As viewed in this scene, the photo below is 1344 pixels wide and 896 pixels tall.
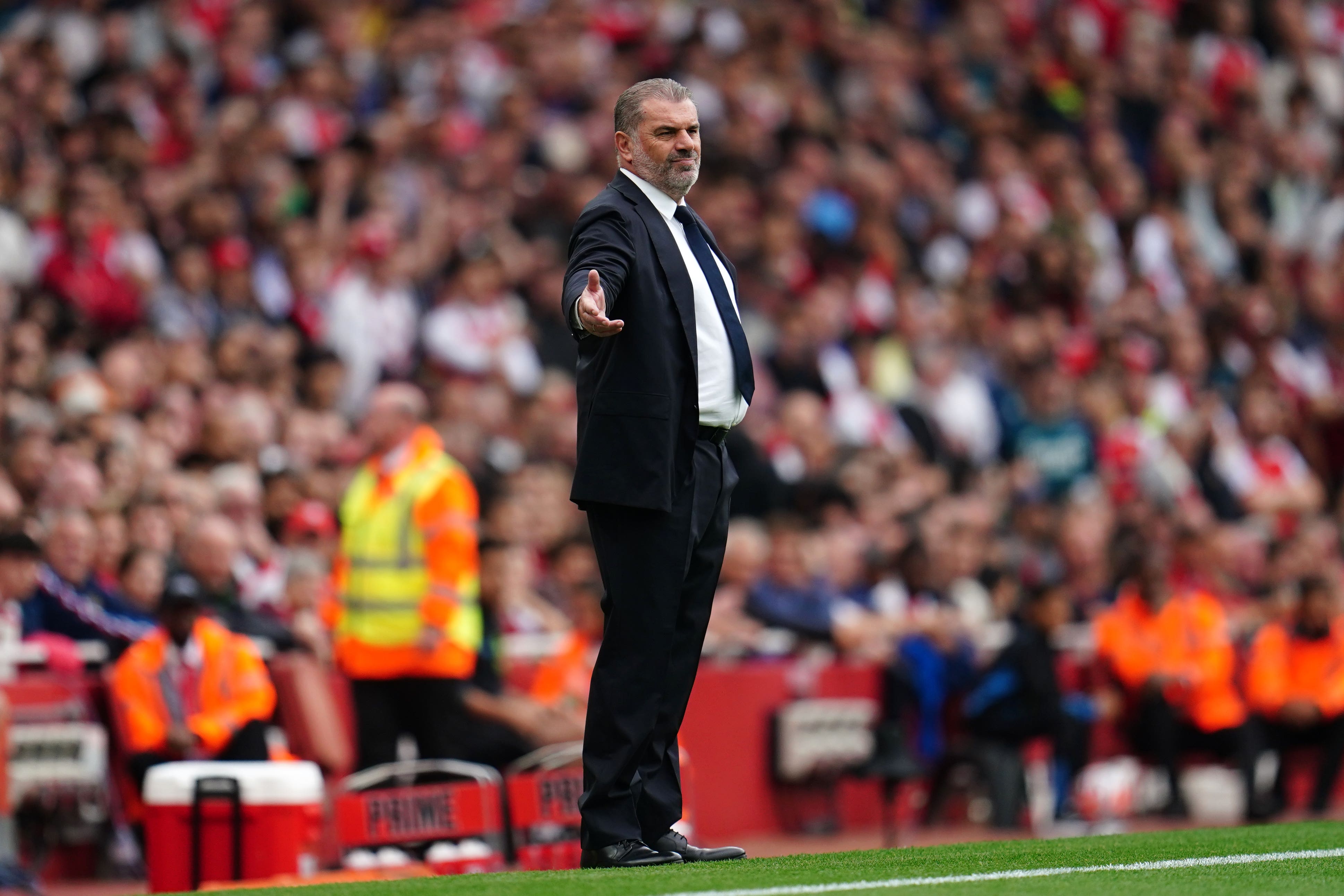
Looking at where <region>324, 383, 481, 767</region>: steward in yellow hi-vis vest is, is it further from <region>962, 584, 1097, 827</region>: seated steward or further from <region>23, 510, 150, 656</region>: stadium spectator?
<region>962, 584, 1097, 827</region>: seated steward

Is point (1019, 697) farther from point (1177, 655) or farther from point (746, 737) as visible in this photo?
point (746, 737)

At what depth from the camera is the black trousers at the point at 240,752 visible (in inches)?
320

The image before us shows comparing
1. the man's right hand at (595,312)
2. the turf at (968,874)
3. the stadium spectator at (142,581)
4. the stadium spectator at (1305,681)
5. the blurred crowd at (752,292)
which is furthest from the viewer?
the stadium spectator at (1305,681)

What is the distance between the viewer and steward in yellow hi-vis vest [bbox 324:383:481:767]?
29.3 ft

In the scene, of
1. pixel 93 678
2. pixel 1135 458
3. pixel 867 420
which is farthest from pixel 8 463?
pixel 1135 458

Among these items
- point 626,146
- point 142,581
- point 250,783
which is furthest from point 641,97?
point 142,581

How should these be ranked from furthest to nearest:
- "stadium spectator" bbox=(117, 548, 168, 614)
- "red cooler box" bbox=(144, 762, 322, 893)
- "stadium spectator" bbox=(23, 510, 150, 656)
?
"stadium spectator" bbox=(117, 548, 168, 614)
"stadium spectator" bbox=(23, 510, 150, 656)
"red cooler box" bbox=(144, 762, 322, 893)

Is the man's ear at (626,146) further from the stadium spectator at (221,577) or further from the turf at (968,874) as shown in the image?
the stadium spectator at (221,577)

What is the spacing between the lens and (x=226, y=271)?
39.2 feet

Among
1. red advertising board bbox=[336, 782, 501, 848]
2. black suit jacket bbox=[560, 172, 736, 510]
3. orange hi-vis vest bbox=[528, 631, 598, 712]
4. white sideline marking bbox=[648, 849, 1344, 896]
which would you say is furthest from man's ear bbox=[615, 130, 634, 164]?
orange hi-vis vest bbox=[528, 631, 598, 712]

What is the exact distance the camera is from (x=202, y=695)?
818cm

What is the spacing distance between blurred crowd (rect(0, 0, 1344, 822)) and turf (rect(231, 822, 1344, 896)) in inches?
162

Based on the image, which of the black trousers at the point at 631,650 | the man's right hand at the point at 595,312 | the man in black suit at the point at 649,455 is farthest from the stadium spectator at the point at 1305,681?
the man's right hand at the point at 595,312

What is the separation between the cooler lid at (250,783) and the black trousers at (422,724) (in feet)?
5.25
